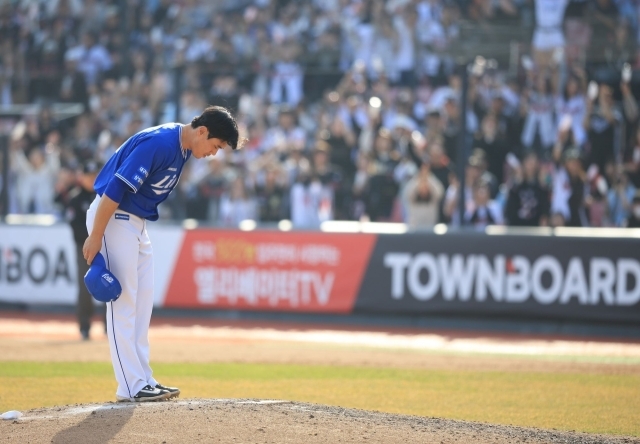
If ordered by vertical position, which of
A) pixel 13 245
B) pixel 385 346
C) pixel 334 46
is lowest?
pixel 385 346

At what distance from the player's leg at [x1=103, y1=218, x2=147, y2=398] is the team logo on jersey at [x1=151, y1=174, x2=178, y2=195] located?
0.28 meters

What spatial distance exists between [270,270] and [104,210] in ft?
26.0

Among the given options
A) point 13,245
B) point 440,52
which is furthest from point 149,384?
point 440,52

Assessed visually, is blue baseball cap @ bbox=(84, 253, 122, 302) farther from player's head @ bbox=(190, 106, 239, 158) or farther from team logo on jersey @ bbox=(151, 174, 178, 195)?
player's head @ bbox=(190, 106, 239, 158)

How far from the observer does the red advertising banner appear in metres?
13.8

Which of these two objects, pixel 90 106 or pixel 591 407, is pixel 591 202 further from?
pixel 90 106

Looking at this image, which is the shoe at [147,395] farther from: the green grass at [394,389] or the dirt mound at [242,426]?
the green grass at [394,389]

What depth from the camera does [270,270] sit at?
45.8ft

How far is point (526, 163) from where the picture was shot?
13383 millimetres

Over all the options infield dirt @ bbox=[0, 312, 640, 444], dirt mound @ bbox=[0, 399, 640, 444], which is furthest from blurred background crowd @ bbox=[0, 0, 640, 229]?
Result: dirt mound @ bbox=[0, 399, 640, 444]

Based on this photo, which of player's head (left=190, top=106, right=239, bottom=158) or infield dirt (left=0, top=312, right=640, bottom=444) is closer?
infield dirt (left=0, top=312, right=640, bottom=444)

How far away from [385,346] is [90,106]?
824cm

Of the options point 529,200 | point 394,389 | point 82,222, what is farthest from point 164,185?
point 529,200

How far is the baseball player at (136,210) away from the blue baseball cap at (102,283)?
11 centimetres
